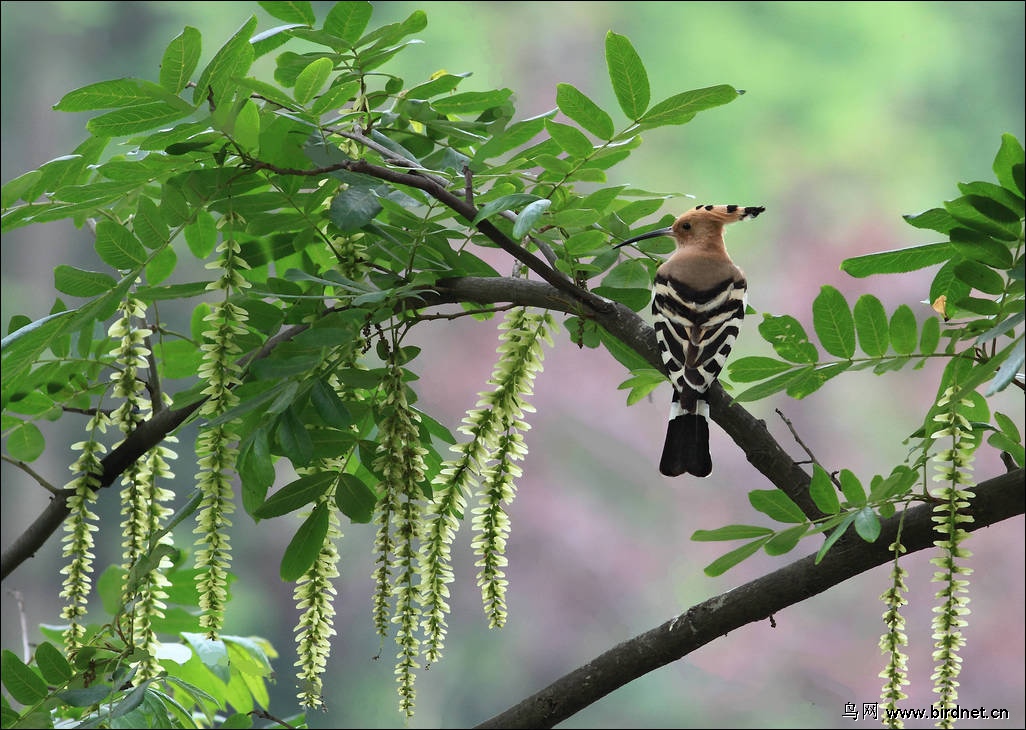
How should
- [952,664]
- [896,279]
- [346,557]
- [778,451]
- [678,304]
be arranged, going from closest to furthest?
[952,664] < [778,451] < [678,304] < [896,279] < [346,557]

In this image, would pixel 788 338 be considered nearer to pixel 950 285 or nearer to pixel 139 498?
pixel 950 285

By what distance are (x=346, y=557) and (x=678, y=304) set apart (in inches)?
106

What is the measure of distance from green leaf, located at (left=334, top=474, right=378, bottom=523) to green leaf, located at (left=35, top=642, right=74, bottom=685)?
0.22 metres

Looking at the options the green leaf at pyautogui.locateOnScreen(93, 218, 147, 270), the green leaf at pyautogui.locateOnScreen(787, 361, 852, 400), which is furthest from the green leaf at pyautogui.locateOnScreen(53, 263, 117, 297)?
the green leaf at pyautogui.locateOnScreen(787, 361, 852, 400)

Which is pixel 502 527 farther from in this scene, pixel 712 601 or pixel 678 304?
pixel 678 304

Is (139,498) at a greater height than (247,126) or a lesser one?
lesser

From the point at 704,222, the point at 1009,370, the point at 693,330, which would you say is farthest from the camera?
the point at 704,222

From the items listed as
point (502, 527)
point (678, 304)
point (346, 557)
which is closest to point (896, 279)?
point (346, 557)

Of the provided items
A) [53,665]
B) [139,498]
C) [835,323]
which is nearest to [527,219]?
[835,323]

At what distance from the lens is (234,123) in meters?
0.61

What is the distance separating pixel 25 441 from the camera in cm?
86

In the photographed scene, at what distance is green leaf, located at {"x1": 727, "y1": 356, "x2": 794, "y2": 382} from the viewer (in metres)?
0.69

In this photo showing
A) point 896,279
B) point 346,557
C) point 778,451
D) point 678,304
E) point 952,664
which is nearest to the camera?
point 952,664

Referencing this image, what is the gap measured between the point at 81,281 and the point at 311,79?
0.21 metres
